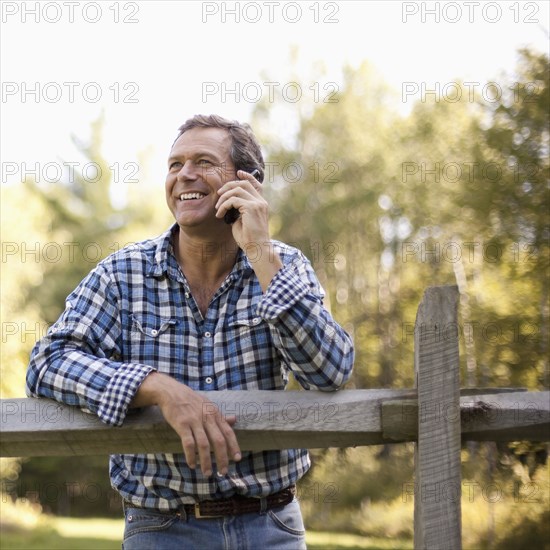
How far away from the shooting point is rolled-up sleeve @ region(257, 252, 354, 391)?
199 centimetres

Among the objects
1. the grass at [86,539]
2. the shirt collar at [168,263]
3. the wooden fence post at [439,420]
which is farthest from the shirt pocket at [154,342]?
the grass at [86,539]

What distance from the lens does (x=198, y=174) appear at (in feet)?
7.80

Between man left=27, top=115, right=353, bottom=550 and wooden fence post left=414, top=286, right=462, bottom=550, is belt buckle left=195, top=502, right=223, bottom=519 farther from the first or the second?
wooden fence post left=414, top=286, right=462, bottom=550

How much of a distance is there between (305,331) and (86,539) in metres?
14.4

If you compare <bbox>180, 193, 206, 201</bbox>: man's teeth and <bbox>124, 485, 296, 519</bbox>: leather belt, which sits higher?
<bbox>180, 193, 206, 201</bbox>: man's teeth

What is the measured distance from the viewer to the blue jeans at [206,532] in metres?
2.10

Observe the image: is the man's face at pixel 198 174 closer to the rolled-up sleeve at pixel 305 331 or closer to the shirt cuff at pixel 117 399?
the rolled-up sleeve at pixel 305 331

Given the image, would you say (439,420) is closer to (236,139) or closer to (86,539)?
(236,139)

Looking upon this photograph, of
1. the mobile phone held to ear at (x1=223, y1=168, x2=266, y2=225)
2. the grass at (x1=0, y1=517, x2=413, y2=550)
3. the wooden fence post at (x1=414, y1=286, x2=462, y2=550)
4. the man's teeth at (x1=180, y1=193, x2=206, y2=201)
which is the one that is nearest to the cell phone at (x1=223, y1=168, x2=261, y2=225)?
the mobile phone held to ear at (x1=223, y1=168, x2=266, y2=225)

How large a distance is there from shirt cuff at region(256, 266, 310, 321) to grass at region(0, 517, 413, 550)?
10.3 m

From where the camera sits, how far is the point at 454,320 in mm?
1813

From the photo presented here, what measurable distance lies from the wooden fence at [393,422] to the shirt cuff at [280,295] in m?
0.22

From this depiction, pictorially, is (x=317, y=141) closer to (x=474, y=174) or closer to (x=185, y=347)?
(x=474, y=174)

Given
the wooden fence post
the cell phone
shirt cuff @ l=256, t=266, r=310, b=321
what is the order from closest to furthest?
1. the wooden fence post
2. shirt cuff @ l=256, t=266, r=310, b=321
3. the cell phone
